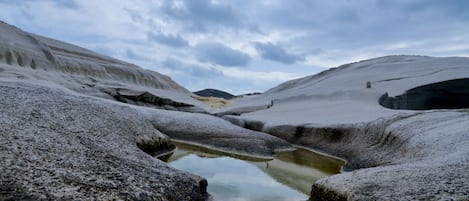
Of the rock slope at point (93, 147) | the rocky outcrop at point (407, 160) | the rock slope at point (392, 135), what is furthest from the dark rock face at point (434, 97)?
the rock slope at point (93, 147)

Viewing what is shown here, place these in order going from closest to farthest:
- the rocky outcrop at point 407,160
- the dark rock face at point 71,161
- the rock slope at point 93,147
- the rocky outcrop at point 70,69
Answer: the dark rock face at point 71,161, the rock slope at point 93,147, the rocky outcrop at point 407,160, the rocky outcrop at point 70,69

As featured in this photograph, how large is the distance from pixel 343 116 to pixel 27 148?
16848 mm

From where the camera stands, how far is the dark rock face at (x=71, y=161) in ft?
20.0

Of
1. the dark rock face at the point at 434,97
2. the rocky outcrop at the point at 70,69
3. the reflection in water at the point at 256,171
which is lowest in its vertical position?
the reflection in water at the point at 256,171

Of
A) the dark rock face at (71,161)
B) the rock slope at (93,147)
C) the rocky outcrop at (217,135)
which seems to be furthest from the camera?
the rocky outcrop at (217,135)

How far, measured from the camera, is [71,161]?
24.5 feet

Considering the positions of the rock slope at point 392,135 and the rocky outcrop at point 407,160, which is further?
the rock slope at point 392,135

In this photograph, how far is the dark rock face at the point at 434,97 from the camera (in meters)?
30.7

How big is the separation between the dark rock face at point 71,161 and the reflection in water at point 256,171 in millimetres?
1740

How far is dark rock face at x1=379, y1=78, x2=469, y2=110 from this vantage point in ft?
101

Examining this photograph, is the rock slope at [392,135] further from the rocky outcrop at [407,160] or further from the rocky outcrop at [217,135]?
the rocky outcrop at [217,135]

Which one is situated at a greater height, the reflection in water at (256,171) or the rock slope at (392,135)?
the rock slope at (392,135)

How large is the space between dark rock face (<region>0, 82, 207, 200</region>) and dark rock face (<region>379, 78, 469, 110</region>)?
2276cm

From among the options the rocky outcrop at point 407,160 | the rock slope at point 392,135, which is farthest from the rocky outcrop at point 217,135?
the rocky outcrop at point 407,160
